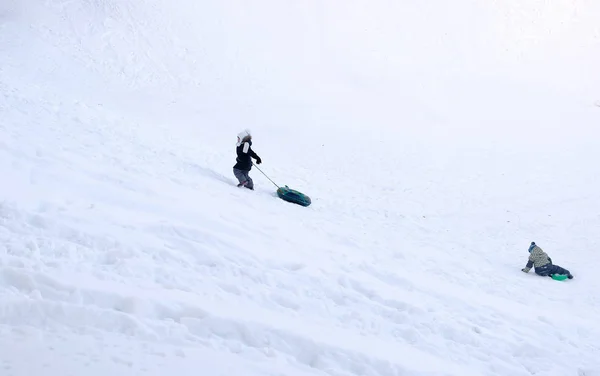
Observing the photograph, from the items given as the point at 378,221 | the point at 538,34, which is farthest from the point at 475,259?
the point at 538,34

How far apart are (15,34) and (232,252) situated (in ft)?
67.4

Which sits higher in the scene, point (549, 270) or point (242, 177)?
point (242, 177)

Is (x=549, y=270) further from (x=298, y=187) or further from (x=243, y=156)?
(x=243, y=156)

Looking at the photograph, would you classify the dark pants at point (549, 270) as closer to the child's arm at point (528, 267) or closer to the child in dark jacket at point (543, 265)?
the child in dark jacket at point (543, 265)

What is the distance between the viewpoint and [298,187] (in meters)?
14.0

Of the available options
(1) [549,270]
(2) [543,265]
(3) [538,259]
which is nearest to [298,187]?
(3) [538,259]

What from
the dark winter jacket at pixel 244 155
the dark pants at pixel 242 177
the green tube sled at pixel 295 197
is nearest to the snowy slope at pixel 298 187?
the green tube sled at pixel 295 197

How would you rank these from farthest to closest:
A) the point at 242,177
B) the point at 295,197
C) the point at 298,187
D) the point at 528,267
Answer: the point at 298,187, the point at 242,177, the point at 295,197, the point at 528,267

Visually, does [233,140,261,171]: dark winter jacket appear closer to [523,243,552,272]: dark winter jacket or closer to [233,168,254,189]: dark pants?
[233,168,254,189]: dark pants

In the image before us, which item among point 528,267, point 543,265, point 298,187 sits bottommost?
point 528,267

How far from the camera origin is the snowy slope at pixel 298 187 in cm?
523

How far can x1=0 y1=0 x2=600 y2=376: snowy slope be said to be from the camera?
523cm

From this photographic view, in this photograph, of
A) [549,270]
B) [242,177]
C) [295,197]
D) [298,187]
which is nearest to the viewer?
[549,270]

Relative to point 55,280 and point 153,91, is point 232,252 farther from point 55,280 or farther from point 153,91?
point 153,91
